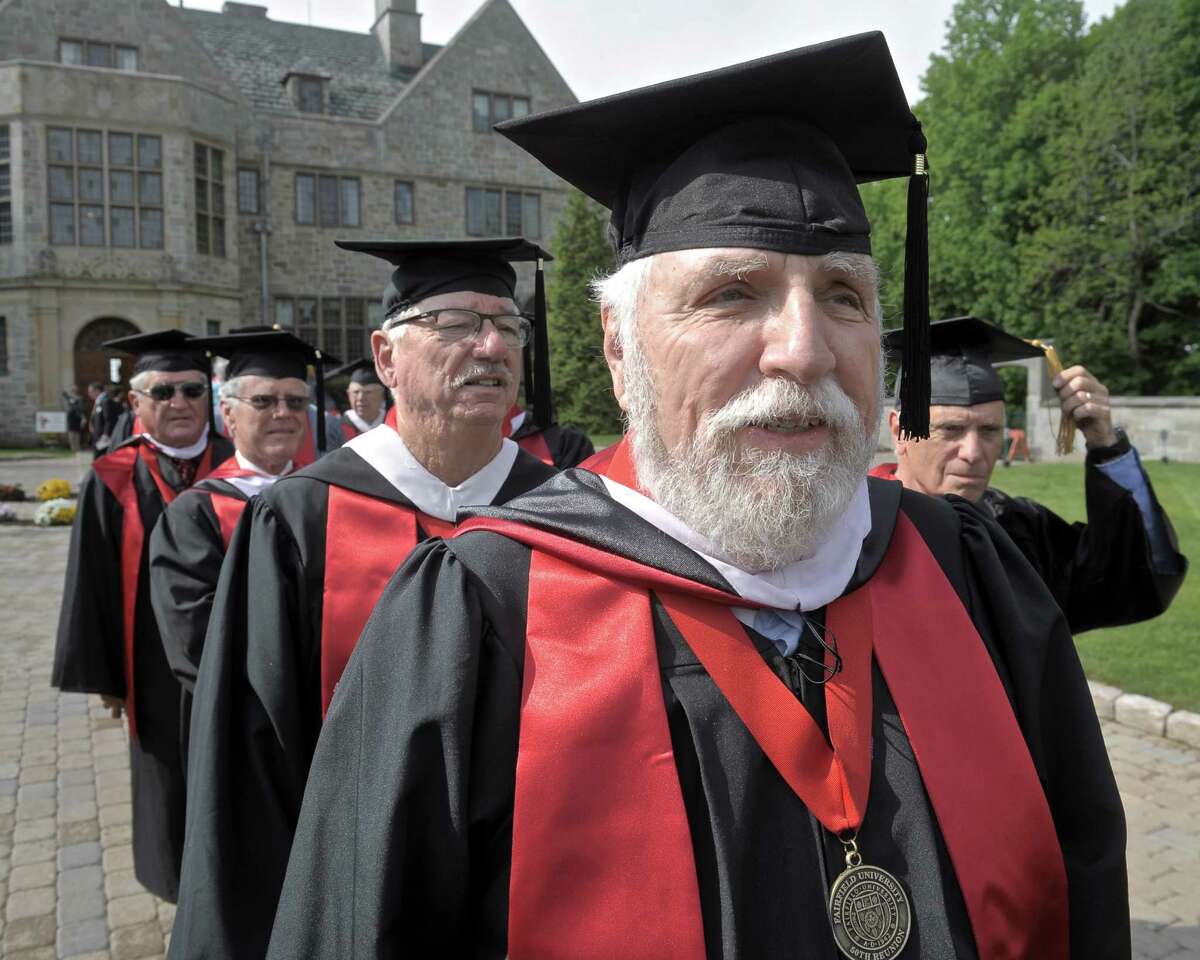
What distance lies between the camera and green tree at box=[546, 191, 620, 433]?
22484 millimetres

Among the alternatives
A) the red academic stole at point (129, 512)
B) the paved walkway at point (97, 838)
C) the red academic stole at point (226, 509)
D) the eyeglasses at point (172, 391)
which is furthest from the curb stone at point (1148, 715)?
the eyeglasses at point (172, 391)

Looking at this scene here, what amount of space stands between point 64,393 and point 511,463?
2599 cm

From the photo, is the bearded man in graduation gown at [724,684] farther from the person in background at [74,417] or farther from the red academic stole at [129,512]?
the person in background at [74,417]

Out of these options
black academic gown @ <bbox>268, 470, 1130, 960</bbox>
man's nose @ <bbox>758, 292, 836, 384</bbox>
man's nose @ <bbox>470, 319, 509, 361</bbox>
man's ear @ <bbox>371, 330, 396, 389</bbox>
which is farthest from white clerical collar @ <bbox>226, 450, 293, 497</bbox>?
man's nose @ <bbox>758, 292, 836, 384</bbox>

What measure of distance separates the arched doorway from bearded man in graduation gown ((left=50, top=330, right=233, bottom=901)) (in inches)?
895

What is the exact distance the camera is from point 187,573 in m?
3.72

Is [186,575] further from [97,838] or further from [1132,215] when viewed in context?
[1132,215]

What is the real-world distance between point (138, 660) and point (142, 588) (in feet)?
1.13

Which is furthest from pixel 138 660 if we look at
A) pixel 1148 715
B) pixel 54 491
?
pixel 54 491

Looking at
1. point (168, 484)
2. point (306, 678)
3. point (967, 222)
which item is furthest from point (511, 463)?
point (967, 222)

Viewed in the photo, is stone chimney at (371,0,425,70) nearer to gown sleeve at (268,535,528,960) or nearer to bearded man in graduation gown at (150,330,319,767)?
bearded man in graduation gown at (150,330,319,767)

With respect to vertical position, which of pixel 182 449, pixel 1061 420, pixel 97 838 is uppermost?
pixel 1061 420

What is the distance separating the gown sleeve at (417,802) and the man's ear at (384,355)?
6.89 ft

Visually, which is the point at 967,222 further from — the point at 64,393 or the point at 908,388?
the point at 908,388
